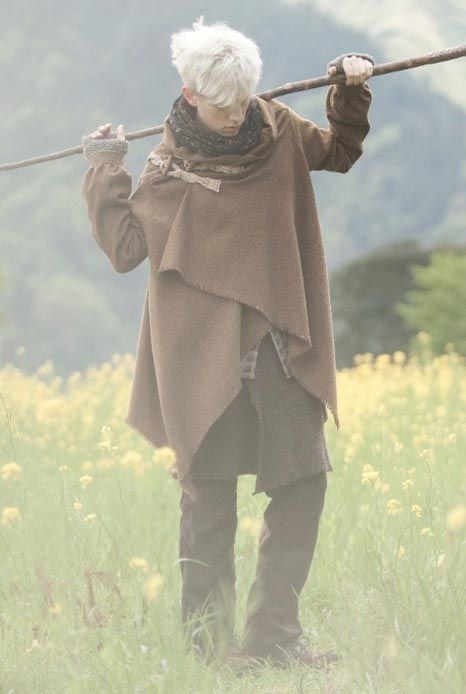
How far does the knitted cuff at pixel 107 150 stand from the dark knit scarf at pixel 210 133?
0.72ft

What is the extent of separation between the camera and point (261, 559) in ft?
10.5

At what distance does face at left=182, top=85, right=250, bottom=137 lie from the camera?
9.51 ft

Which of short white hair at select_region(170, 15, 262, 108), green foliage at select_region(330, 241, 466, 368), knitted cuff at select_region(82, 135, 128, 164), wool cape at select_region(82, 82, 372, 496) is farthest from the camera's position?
green foliage at select_region(330, 241, 466, 368)

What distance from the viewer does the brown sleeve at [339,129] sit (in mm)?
3102

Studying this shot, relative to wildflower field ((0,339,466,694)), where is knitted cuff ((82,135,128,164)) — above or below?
above

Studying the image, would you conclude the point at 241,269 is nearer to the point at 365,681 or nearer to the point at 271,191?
the point at 271,191

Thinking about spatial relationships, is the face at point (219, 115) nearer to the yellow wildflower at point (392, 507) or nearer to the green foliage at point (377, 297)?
the yellow wildflower at point (392, 507)

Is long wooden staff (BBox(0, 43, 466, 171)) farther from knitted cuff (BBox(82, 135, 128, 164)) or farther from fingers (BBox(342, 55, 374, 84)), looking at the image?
knitted cuff (BBox(82, 135, 128, 164))

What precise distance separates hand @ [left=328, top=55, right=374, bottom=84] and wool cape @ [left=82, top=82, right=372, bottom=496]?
0.21 ft

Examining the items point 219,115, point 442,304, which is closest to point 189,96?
point 219,115

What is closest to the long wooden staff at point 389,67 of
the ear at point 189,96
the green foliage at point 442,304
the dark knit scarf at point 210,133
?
the dark knit scarf at point 210,133

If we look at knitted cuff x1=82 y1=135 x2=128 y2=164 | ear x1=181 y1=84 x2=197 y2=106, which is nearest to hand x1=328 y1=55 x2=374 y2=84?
ear x1=181 y1=84 x2=197 y2=106

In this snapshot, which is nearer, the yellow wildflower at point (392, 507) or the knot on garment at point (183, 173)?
the knot on garment at point (183, 173)

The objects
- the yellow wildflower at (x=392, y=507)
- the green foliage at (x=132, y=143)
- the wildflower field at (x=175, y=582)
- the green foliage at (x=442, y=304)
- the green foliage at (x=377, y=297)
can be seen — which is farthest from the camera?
the green foliage at (x=132, y=143)
